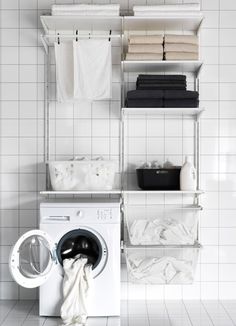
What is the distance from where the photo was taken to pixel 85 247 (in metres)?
3.23

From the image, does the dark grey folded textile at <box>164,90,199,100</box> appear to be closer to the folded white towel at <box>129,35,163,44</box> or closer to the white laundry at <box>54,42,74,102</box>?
the folded white towel at <box>129,35,163,44</box>

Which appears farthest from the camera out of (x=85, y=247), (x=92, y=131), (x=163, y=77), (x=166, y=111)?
(x=92, y=131)

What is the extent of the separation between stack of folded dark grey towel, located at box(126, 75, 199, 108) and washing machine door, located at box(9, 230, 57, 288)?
1.09m

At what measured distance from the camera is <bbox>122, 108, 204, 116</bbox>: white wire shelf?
332 centimetres

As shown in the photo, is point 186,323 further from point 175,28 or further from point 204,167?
point 175,28

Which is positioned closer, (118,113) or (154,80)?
(154,80)

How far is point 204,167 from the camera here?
3609mm

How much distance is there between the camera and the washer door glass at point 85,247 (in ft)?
10.4

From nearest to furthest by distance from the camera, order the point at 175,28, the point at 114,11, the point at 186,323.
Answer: the point at 186,323, the point at 114,11, the point at 175,28

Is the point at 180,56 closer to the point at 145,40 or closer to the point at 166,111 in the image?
the point at 145,40

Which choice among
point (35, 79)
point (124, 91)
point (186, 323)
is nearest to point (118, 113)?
point (124, 91)

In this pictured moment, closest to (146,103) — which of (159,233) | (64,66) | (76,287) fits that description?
(64,66)

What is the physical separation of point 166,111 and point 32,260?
55.8 inches

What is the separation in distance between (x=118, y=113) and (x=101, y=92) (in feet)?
1.01
